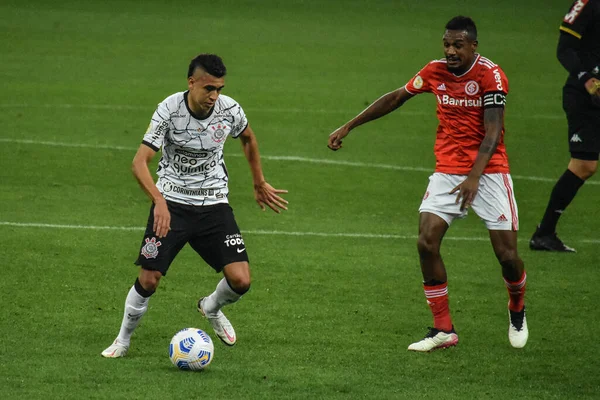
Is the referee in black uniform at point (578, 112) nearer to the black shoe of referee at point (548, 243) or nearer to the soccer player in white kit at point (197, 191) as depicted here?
the black shoe of referee at point (548, 243)

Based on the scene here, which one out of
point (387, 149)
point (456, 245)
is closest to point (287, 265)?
point (456, 245)

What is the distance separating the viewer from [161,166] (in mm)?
8461

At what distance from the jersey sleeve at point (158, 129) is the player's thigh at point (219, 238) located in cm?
66

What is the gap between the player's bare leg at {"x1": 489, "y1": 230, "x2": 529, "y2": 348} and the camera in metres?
8.77

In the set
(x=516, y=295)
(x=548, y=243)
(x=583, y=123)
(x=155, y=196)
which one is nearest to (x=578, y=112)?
(x=583, y=123)

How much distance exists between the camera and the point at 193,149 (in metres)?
8.33

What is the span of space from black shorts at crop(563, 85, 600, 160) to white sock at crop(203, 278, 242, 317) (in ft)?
15.9

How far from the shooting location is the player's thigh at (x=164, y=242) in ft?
26.7

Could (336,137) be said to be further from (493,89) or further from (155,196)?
(155,196)

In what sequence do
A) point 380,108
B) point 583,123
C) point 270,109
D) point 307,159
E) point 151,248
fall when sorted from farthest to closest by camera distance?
point 270,109, point 307,159, point 583,123, point 380,108, point 151,248

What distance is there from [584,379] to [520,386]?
0.51 meters

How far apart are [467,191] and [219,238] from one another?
1817mm

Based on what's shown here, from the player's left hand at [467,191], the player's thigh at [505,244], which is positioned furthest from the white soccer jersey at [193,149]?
the player's thigh at [505,244]

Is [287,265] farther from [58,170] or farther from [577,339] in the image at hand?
[58,170]
